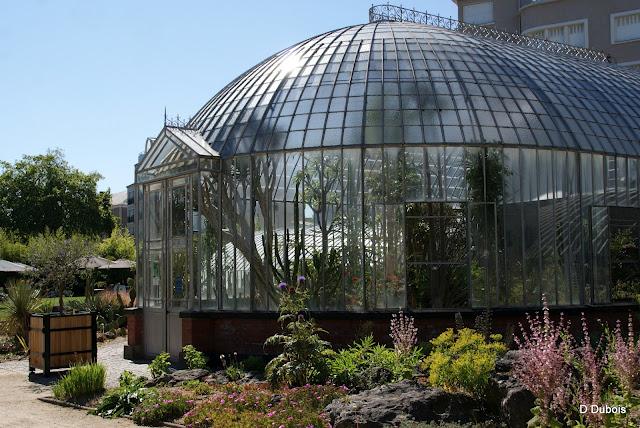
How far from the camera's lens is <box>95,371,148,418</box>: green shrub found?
12.2 meters

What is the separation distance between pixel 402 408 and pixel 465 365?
3.60ft

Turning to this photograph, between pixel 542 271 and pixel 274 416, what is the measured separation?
→ 27.6 feet

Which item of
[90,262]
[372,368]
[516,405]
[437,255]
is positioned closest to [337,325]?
[437,255]

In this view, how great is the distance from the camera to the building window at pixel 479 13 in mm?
50469

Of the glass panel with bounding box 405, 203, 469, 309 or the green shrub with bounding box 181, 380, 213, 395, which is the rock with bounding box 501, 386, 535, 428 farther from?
the glass panel with bounding box 405, 203, 469, 309

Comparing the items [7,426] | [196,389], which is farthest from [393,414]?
[7,426]

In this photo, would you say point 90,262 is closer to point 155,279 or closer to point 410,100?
point 155,279

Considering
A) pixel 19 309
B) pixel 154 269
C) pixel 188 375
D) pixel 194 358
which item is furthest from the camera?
pixel 19 309

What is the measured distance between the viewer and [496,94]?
18.2m

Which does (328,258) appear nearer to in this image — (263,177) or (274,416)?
(263,177)

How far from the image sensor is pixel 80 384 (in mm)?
13344

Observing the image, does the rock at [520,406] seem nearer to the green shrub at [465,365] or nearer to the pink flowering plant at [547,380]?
the pink flowering plant at [547,380]

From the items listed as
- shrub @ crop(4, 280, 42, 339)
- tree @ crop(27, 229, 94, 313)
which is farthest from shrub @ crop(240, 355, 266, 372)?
tree @ crop(27, 229, 94, 313)

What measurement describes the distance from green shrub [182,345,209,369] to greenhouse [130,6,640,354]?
1270 mm
